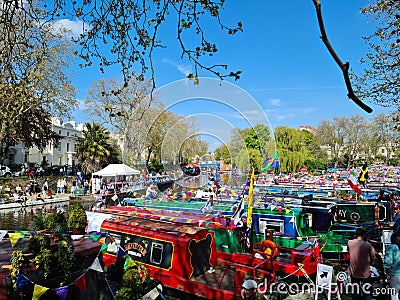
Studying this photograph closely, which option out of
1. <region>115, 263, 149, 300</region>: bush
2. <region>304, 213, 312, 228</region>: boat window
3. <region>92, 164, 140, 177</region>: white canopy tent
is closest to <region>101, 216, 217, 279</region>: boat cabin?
<region>115, 263, 149, 300</region>: bush

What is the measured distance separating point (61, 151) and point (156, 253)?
5834 centimetres

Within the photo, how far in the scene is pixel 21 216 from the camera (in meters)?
19.3

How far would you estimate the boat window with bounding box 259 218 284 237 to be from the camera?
11633mm

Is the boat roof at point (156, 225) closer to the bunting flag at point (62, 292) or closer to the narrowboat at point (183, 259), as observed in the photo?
the narrowboat at point (183, 259)

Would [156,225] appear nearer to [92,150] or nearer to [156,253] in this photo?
[156,253]

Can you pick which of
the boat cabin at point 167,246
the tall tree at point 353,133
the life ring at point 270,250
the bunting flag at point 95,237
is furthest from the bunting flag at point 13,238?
the tall tree at point 353,133

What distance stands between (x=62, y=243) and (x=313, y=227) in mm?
9641

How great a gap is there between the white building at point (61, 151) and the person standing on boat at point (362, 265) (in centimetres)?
5364

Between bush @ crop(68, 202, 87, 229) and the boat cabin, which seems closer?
the boat cabin

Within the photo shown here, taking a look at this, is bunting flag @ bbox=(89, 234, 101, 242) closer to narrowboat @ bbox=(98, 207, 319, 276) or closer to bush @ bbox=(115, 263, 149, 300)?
narrowboat @ bbox=(98, 207, 319, 276)

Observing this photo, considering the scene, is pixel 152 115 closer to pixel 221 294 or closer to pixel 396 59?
pixel 396 59

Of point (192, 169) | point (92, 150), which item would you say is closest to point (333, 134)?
point (192, 169)

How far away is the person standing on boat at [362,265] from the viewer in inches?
242

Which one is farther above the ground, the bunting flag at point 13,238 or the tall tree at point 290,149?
the tall tree at point 290,149
